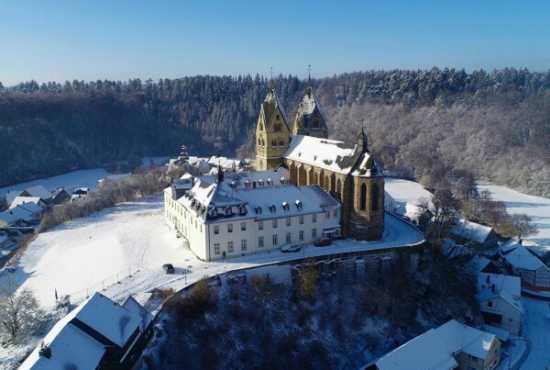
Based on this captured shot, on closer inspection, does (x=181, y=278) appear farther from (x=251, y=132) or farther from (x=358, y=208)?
(x=251, y=132)

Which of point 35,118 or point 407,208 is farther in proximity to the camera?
point 35,118

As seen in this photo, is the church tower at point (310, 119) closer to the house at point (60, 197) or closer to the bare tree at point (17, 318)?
the bare tree at point (17, 318)

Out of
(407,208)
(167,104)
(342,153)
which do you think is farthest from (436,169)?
(167,104)

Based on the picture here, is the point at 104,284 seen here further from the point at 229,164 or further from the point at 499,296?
the point at 229,164

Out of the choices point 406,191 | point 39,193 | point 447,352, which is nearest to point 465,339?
point 447,352

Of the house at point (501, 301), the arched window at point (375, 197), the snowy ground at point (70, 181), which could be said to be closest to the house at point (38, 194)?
the snowy ground at point (70, 181)
